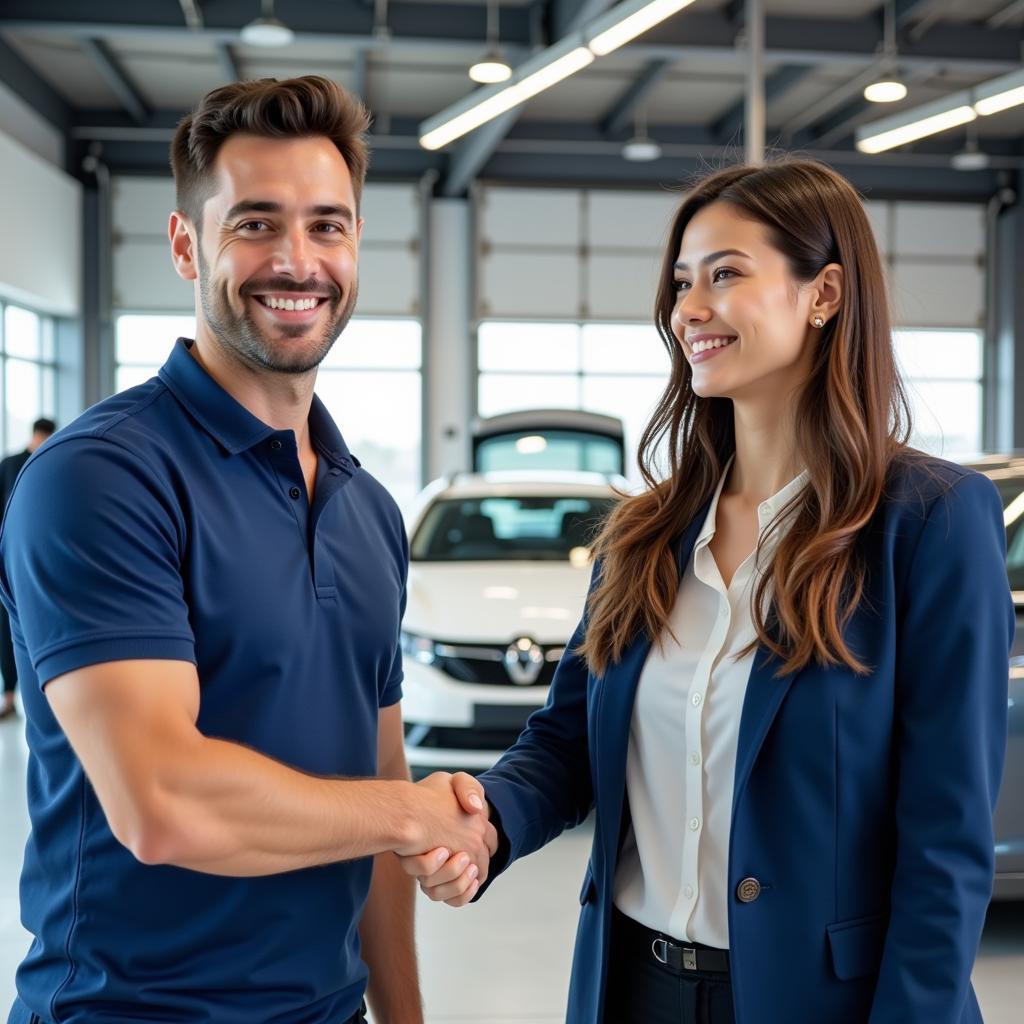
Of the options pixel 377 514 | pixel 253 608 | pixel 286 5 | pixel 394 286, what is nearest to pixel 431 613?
pixel 377 514

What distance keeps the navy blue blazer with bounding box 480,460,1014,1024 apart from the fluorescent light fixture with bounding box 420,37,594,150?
19.7ft

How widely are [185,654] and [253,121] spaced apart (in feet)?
2.41

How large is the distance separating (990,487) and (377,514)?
0.86 m

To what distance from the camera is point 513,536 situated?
230 inches

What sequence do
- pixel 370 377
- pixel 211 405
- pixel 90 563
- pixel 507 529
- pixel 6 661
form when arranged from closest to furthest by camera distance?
pixel 90 563, pixel 211 405, pixel 507 529, pixel 6 661, pixel 370 377

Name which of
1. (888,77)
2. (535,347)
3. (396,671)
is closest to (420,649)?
(396,671)

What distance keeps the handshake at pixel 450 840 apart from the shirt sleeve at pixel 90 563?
1.44 ft

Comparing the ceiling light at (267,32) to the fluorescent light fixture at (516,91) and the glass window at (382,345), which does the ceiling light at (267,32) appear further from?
the glass window at (382,345)

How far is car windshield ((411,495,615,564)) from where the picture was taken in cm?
564

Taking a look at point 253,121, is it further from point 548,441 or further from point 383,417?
point 383,417

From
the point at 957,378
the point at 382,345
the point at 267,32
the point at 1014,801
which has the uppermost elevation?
the point at 267,32

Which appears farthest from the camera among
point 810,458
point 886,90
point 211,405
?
point 886,90

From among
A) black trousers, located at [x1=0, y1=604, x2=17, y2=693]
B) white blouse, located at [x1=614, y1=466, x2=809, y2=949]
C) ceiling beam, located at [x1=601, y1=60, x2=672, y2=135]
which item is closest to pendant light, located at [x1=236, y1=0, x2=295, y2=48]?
black trousers, located at [x1=0, y1=604, x2=17, y2=693]

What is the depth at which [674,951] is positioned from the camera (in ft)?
5.19
